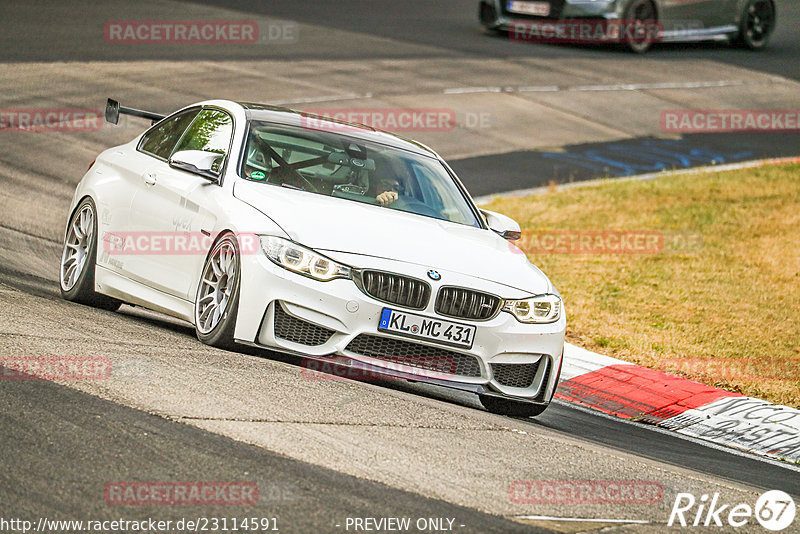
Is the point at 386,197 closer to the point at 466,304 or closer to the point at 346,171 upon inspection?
the point at 346,171

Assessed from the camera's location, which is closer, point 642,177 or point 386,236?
point 386,236

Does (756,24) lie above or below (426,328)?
above

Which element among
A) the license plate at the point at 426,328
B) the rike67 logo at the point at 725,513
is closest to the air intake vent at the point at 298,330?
the license plate at the point at 426,328

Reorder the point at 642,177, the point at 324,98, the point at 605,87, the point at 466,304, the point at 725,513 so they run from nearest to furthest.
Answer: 1. the point at 725,513
2. the point at 466,304
3. the point at 642,177
4. the point at 324,98
5. the point at 605,87

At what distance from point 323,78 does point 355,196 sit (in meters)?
14.1

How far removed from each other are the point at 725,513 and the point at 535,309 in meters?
2.16

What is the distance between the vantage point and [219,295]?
7551mm

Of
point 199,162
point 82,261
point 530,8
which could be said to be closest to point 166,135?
point 82,261

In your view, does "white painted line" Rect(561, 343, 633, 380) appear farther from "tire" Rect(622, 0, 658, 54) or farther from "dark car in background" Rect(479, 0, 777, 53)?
"tire" Rect(622, 0, 658, 54)

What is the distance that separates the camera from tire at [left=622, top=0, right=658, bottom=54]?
85.1ft

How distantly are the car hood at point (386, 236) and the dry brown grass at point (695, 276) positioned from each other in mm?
2918

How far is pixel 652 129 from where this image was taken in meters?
22.5

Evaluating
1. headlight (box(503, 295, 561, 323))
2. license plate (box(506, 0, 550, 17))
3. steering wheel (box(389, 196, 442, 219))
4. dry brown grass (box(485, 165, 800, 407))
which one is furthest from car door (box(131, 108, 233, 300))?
license plate (box(506, 0, 550, 17))

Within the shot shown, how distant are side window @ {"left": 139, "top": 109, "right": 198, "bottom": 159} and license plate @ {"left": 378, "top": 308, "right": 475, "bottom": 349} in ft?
8.54
